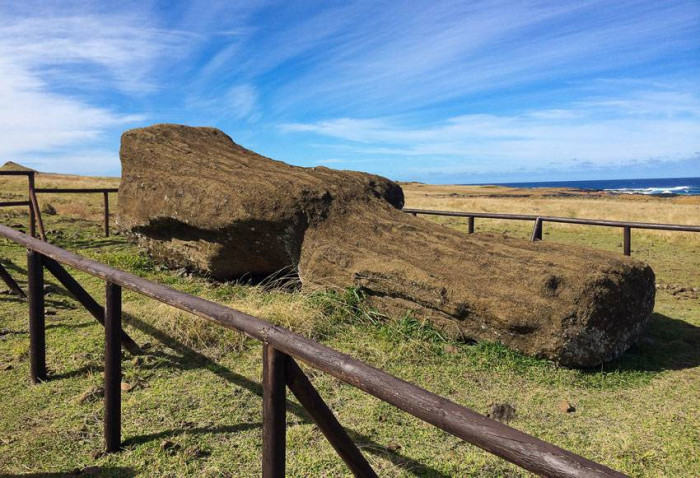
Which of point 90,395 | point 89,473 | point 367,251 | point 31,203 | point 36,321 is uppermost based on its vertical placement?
point 31,203

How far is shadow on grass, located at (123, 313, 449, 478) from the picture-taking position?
3162 millimetres

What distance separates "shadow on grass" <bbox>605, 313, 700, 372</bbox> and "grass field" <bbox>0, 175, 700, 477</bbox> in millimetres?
25

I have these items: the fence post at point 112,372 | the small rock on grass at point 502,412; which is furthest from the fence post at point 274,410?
the small rock on grass at point 502,412

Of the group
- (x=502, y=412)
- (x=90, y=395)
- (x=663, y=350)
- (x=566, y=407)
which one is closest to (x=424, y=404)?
(x=502, y=412)

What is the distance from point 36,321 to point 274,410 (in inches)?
120

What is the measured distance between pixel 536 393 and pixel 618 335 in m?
1.25

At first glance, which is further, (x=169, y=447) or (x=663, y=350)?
(x=663, y=350)

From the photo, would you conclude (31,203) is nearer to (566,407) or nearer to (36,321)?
(36,321)

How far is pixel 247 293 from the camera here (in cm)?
679

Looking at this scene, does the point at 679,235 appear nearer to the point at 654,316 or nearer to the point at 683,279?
the point at 683,279

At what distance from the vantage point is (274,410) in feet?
7.27

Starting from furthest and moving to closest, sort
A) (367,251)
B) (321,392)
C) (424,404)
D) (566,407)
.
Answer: (367,251) → (321,392) → (566,407) → (424,404)

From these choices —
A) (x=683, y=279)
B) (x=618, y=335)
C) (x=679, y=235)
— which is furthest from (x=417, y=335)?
(x=679, y=235)

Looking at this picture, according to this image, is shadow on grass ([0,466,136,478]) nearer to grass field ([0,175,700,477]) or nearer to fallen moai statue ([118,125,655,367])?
grass field ([0,175,700,477])
